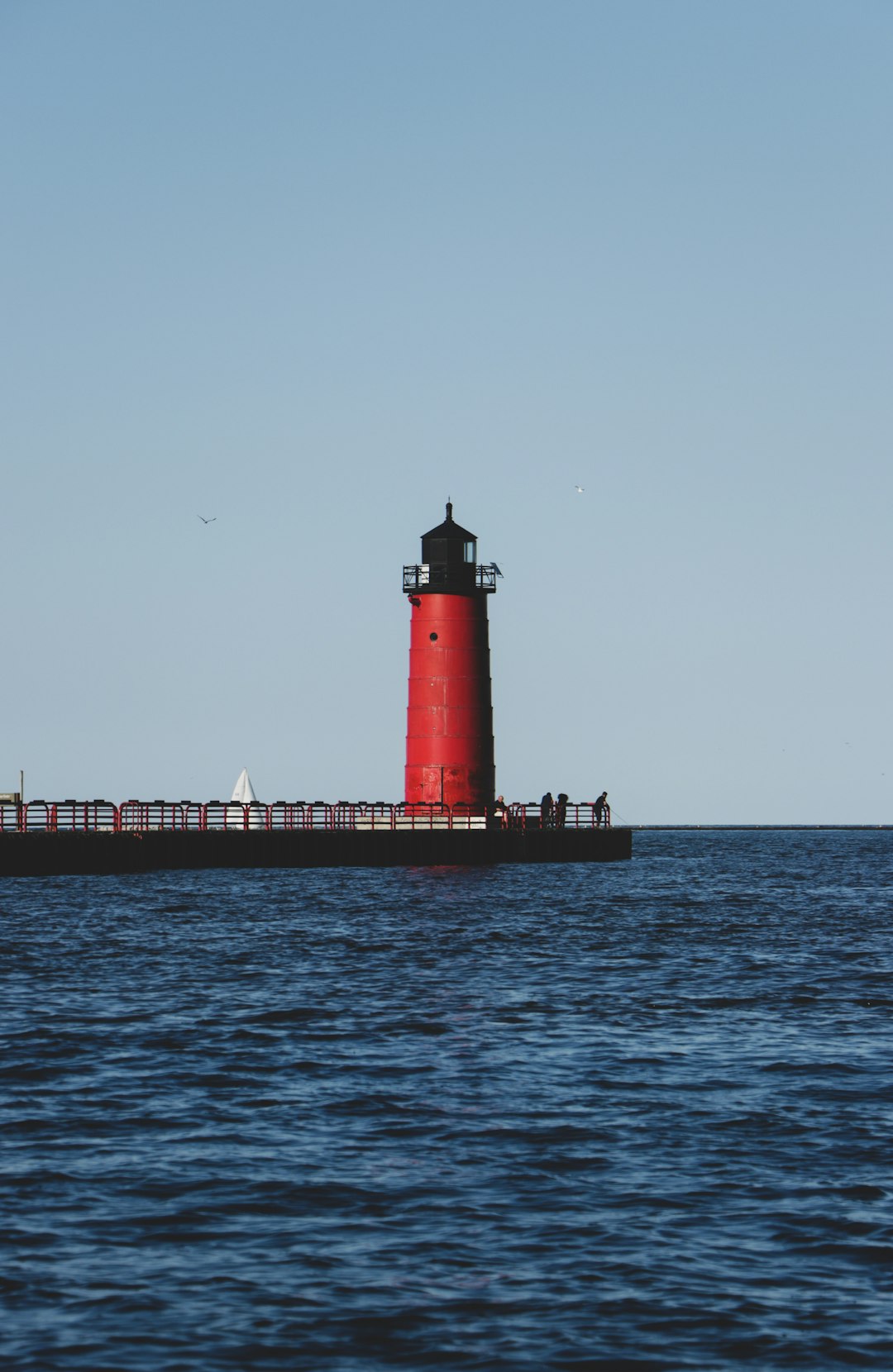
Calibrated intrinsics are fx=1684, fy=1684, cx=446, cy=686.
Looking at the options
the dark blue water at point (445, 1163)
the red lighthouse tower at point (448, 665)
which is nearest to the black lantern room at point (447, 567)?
the red lighthouse tower at point (448, 665)

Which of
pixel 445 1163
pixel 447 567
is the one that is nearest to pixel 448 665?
pixel 447 567

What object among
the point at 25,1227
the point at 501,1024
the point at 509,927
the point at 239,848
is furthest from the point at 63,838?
the point at 25,1227

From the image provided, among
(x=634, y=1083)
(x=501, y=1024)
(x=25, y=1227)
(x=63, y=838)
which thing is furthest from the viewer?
(x=63, y=838)

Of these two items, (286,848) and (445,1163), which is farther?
(286,848)

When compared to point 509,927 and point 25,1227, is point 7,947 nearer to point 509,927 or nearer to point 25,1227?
point 509,927

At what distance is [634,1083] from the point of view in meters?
16.8

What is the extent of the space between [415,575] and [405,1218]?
4513 cm

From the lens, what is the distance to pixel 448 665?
55.8 m

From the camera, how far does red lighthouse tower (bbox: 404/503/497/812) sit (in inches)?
2197

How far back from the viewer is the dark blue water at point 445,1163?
9.65 m

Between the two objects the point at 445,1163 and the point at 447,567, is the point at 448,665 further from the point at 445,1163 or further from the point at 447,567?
the point at 445,1163

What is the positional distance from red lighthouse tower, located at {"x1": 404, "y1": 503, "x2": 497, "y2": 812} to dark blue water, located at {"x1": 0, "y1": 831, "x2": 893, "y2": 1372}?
88.0 ft

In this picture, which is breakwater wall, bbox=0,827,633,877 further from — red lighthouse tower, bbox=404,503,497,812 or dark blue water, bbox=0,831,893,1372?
dark blue water, bbox=0,831,893,1372

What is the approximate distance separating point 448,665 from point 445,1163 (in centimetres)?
4248
